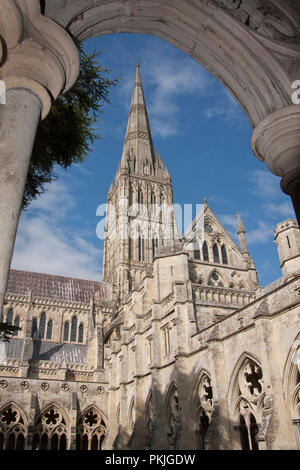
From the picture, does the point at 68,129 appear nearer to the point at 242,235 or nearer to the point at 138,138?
the point at 242,235

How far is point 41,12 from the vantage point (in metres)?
3.26

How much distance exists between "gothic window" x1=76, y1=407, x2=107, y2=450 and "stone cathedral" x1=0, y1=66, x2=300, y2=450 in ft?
0.21

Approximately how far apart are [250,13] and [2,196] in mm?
3391

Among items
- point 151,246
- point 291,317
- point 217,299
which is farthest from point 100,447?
point 151,246

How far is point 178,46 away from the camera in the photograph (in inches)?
179

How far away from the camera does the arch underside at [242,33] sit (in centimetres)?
404

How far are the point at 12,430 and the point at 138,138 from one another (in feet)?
138

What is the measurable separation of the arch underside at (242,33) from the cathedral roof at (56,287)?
3338 cm

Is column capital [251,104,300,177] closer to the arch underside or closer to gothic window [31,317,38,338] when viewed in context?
the arch underside

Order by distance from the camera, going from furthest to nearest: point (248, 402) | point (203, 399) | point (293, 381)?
point (203, 399) → point (248, 402) → point (293, 381)

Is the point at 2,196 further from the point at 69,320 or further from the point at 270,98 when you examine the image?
the point at 69,320

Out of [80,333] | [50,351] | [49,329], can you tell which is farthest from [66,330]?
[50,351]

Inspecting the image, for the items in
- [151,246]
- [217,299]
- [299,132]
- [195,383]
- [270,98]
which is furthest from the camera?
[151,246]

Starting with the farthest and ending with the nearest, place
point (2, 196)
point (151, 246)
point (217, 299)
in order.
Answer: point (151, 246)
point (217, 299)
point (2, 196)
